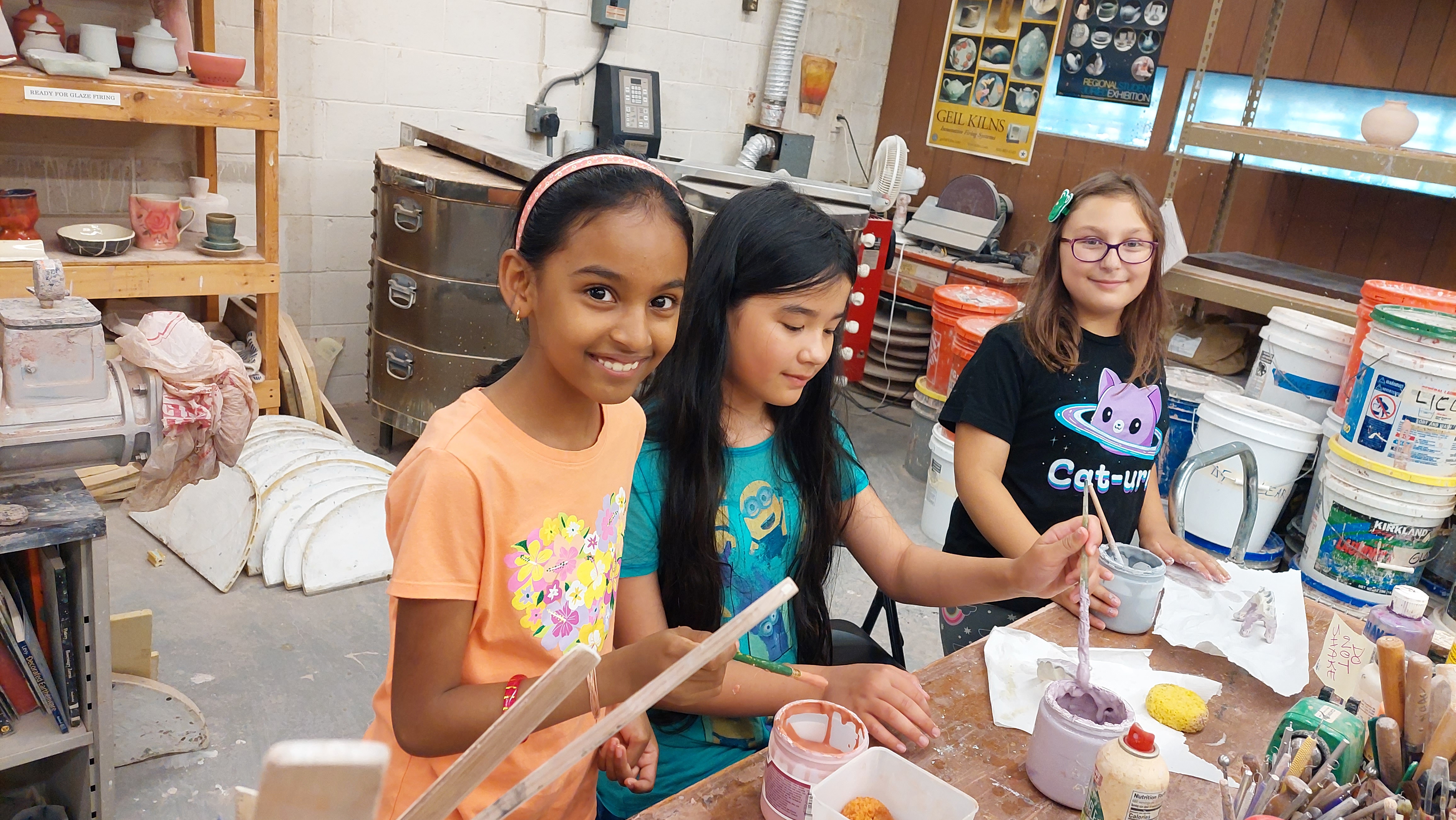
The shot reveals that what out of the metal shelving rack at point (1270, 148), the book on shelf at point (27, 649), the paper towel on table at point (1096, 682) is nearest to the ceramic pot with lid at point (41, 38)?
the book on shelf at point (27, 649)

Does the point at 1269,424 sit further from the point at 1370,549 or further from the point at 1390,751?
→ the point at 1390,751

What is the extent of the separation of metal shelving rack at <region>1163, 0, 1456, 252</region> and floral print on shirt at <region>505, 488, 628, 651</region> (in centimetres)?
285

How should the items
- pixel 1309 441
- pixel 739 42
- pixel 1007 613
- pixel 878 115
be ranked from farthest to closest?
pixel 878 115, pixel 739 42, pixel 1309 441, pixel 1007 613

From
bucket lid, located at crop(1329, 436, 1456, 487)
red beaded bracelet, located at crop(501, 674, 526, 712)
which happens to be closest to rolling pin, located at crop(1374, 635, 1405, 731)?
red beaded bracelet, located at crop(501, 674, 526, 712)

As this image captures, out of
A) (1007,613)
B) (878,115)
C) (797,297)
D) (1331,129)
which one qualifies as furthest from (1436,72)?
(797,297)

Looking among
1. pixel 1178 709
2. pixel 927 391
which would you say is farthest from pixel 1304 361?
pixel 1178 709

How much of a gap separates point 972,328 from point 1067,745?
2626mm

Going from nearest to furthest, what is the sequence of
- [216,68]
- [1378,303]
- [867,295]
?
[1378,303] → [216,68] → [867,295]

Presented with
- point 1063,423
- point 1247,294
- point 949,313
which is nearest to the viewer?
point 1063,423

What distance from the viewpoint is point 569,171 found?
101 cm

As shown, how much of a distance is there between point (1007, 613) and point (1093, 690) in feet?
2.23

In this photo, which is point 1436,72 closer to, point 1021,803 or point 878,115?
point 878,115

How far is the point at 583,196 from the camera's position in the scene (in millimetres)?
979

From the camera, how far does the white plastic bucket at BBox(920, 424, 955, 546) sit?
327 centimetres
